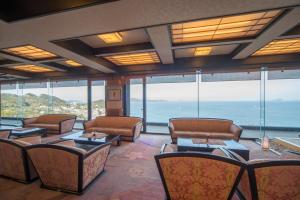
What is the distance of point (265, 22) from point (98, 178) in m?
4.10

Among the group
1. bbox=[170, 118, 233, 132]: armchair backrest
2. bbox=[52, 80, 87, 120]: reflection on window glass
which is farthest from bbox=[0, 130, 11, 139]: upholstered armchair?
bbox=[170, 118, 233, 132]: armchair backrest

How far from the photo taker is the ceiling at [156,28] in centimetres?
202

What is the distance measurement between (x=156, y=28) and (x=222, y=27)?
1.35 m

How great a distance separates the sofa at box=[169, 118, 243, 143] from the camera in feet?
14.5

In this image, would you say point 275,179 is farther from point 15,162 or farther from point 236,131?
point 15,162

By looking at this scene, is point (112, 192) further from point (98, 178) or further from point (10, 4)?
point (10, 4)

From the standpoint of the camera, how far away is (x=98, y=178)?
2.74m

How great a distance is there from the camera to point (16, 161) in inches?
98.0

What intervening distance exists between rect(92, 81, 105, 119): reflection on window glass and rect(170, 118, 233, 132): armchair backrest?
3490 millimetres

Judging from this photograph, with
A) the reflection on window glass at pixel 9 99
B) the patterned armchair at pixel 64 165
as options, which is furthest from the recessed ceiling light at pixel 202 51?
the reflection on window glass at pixel 9 99

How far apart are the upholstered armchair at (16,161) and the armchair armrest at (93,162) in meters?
1.02

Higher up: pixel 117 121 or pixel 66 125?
pixel 117 121

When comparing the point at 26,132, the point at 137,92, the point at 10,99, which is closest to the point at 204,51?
the point at 137,92

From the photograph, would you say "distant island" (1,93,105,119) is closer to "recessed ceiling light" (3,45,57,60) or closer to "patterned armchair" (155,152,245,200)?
"recessed ceiling light" (3,45,57,60)
